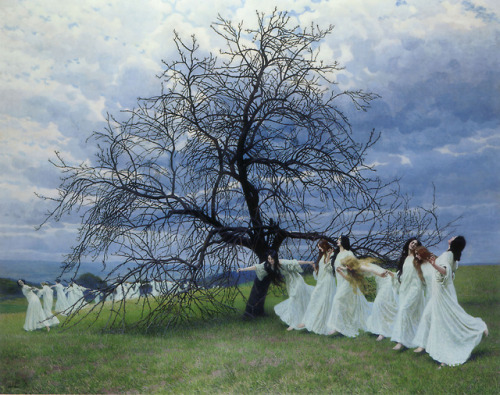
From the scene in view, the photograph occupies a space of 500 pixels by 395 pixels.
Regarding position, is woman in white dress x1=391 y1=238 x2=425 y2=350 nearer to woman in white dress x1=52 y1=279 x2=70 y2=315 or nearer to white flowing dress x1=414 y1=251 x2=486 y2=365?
white flowing dress x1=414 y1=251 x2=486 y2=365

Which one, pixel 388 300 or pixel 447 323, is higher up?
pixel 388 300

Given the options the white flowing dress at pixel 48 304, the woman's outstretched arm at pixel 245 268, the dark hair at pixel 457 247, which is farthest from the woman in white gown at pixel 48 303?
the dark hair at pixel 457 247

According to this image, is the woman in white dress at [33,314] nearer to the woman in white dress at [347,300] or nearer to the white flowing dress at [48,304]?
the white flowing dress at [48,304]

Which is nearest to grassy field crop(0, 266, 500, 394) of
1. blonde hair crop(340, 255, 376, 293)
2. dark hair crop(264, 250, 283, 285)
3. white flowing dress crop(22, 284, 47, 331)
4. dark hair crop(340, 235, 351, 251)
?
white flowing dress crop(22, 284, 47, 331)

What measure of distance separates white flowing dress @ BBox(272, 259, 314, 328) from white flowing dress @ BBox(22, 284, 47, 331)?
2.47m

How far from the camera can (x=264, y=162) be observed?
5.90 metres

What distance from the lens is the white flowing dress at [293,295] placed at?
549 centimetres

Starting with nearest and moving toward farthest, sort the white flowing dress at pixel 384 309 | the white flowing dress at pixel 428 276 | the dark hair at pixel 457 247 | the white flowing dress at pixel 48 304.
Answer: the dark hair at pixel 457 247 < the white flowing dress at pixel 428 276 < the white flowing dress at pixel 384 309 < the white flowing dress at pixel 48 304

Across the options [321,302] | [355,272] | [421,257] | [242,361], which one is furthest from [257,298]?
[421,257]

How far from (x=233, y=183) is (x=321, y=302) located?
1627 mm

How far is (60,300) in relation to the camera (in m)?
5.53

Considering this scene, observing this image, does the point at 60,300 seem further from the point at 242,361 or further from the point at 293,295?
the point at 293,295

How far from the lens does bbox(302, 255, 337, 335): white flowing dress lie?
5.48 meters

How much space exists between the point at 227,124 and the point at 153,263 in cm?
178
